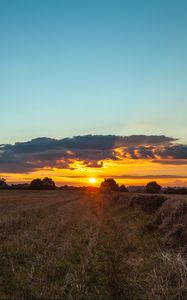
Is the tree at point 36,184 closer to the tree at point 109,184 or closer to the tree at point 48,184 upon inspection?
the tree at point 48,184

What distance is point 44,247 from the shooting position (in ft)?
50.0

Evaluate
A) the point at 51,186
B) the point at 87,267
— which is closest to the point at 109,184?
the point at 51,186

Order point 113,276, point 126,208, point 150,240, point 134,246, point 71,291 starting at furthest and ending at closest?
1. point 126,208
2. point 150,240
3. point 134,246
4. point 113,276
5. point 71,291

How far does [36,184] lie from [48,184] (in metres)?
6.54

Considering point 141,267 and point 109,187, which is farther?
point 109,187

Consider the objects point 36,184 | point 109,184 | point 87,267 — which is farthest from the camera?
point 109,184

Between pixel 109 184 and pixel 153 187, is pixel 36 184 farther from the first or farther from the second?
pixel 153 187

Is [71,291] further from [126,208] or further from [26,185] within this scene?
[26,185]

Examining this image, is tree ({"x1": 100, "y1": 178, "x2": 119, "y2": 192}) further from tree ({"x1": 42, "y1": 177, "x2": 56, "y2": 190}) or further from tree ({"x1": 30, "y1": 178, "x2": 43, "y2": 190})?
tree ({"x1": 30, "y1": 178, "x2": 43, "y2": 190})

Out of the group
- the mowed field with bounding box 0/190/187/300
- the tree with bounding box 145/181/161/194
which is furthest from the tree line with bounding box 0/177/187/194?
the mowed field with bounding box 0/190/187/300

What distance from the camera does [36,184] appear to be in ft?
488

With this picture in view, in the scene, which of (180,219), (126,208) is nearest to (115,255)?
(180,219)

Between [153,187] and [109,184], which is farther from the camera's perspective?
[109,184]

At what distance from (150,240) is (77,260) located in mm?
6012
